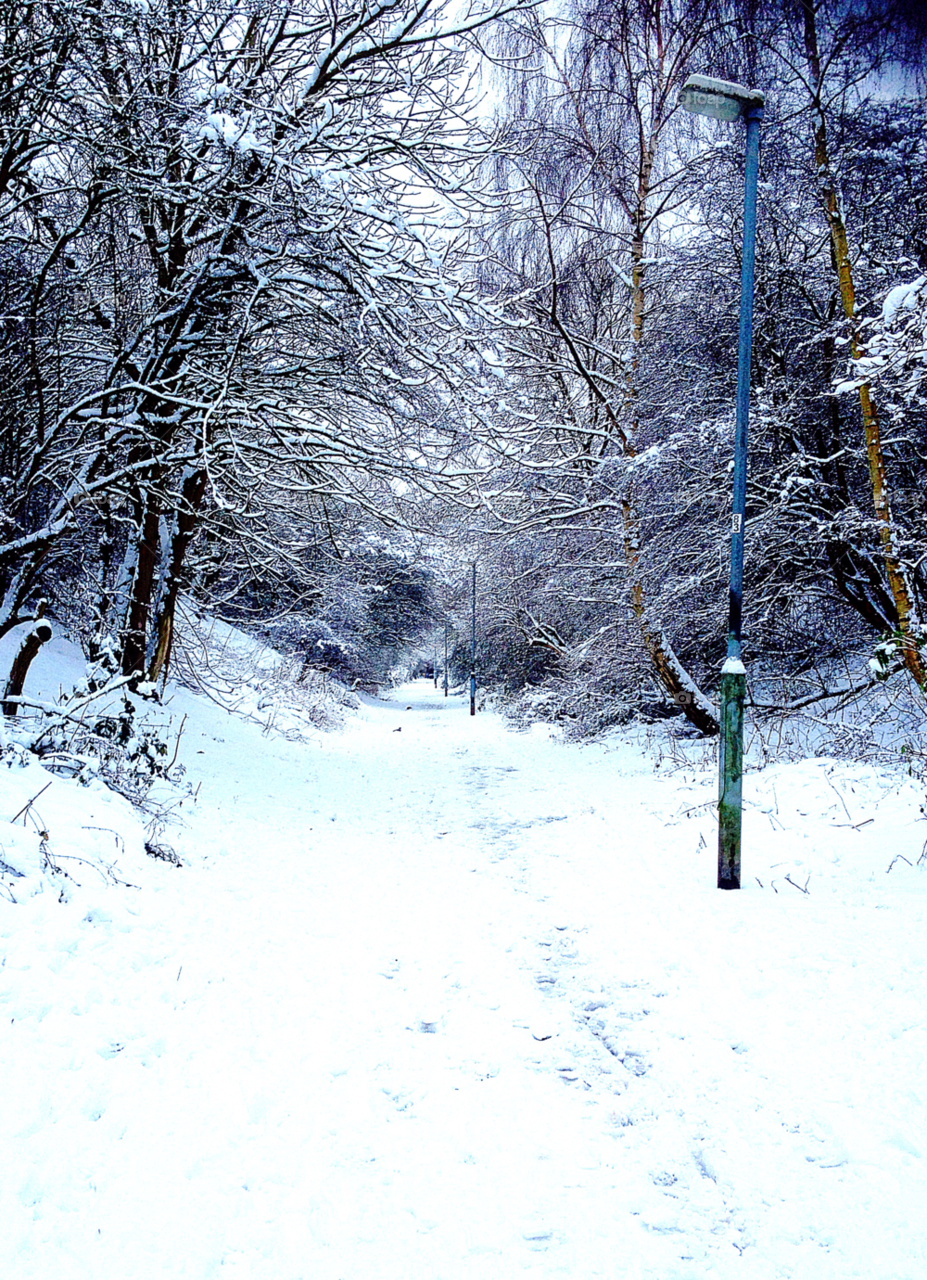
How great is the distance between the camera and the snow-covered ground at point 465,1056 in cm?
234

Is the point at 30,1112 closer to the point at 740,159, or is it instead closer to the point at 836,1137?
the point at 836,1137

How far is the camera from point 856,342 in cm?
769

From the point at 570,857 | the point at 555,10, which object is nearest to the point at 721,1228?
the point at 570,857

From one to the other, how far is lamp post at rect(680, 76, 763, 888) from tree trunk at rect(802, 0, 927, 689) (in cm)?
259

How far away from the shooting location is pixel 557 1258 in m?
2.27

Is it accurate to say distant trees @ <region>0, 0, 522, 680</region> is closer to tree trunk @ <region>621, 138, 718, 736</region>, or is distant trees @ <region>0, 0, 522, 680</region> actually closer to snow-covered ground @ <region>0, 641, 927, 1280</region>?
snow-covered ground @ <region>0, 641, 927, 1280</region>

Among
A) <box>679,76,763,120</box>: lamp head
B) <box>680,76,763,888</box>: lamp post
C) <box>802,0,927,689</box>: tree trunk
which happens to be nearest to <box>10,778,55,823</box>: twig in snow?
<box>680,76,763,888</box>: lamp post

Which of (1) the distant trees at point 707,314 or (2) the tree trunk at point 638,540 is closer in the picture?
(1) the distant trees at point 707,314

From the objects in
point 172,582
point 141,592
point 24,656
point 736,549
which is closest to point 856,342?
point 736,549

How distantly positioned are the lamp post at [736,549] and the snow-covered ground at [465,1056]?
46 cm

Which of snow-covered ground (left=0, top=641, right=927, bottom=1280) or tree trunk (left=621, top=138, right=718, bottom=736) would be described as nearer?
snow-covered ground (left=0, top=641, right=927, bottom=1280)

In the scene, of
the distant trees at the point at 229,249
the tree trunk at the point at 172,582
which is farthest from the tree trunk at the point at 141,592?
the distant trees at the point at 229,249

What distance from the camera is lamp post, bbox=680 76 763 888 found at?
17.2 feet

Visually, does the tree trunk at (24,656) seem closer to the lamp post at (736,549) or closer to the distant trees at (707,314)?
the distant trees at (707,314)
